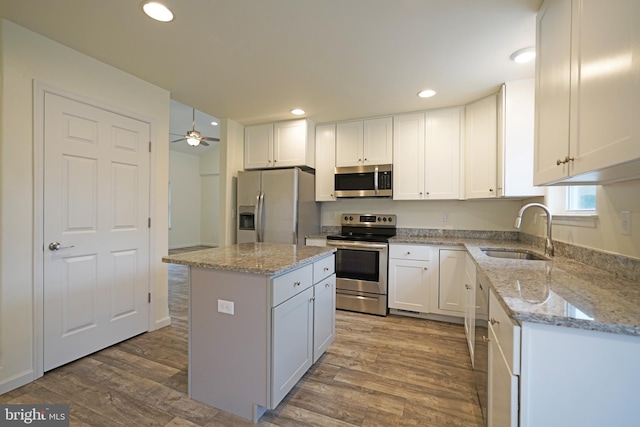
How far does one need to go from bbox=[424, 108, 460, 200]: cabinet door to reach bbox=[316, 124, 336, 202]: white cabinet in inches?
47.2

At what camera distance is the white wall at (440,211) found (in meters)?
3.30

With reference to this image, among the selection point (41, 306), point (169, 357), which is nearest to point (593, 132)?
point (169, 357)

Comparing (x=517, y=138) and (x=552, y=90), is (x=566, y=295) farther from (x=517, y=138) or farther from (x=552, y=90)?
(x=517, y=138)

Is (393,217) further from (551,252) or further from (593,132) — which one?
(593,132)

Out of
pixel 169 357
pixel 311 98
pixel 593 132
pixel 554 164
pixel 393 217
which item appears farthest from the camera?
pixel 393 217

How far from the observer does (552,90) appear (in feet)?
4.62

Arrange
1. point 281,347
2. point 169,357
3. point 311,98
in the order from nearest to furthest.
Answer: point 281,347 → point 169,357 → point 311,98

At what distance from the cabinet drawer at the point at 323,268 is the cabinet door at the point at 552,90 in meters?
1.48

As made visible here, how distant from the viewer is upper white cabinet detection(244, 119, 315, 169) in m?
3.67

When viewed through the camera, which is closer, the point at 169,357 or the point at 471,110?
the point at 169,357

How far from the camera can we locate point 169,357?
7.59ft

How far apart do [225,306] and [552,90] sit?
213 centimetres

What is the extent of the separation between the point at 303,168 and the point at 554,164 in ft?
9.38

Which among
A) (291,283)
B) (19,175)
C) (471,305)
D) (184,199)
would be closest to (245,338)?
(291,283)
